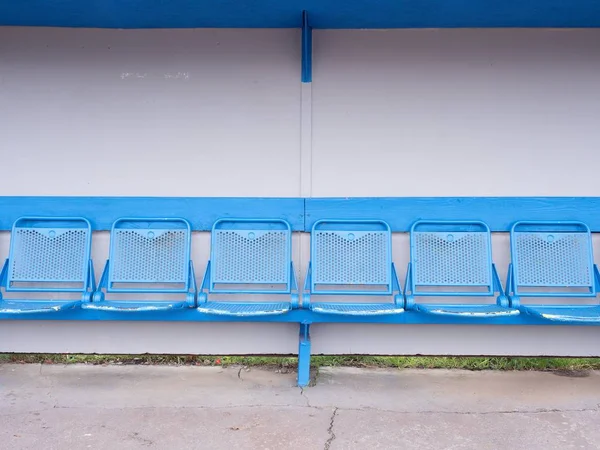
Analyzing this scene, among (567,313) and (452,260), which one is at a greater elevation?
(452,260)

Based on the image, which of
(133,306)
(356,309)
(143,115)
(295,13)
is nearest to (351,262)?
(356,309)

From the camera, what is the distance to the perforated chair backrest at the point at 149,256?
372cm

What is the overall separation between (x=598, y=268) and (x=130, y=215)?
3340 millimetres

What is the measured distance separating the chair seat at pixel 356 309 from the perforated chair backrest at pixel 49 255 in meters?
1.66

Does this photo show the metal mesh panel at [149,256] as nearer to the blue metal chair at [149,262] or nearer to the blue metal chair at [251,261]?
the blue metal chair at [149,262]

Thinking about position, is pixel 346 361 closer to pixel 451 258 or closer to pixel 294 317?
pixel 294 317

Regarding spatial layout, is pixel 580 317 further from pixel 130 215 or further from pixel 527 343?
pixel 130 215

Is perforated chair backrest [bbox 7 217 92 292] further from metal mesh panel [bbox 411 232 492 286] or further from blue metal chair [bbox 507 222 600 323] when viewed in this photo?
blue metal chair [bbox 507 222 600 323]

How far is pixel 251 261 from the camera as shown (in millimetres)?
3742

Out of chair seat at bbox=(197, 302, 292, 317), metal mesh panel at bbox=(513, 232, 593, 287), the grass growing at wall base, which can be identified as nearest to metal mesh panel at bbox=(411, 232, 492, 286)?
metal mesh panel at bbox=(513, 232, 593, 287)

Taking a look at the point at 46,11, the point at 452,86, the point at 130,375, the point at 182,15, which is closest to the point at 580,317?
the point at 452,86

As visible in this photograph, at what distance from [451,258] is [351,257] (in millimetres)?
691

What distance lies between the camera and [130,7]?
134 inches

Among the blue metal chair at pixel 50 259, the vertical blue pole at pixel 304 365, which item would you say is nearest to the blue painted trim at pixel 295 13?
the blue metal chair at pixel 50 259
